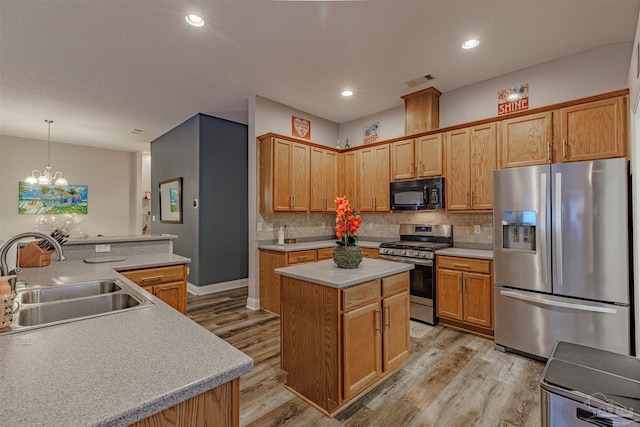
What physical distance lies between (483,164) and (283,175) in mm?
2503

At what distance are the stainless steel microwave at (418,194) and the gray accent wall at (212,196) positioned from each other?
9.11 feet

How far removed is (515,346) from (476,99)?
9.50 ft

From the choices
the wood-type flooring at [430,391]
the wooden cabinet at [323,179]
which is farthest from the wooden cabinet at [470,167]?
the wooden cabinet at [323,179]

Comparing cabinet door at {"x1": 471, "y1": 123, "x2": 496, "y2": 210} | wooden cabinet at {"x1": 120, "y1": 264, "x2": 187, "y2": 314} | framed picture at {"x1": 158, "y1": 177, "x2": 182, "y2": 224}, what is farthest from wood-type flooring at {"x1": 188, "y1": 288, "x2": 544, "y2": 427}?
Answer: framed picture at {"x1": 158, "y1": 177, "x2": 182, "y2": 224}

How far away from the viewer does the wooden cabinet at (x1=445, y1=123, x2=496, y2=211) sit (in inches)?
135

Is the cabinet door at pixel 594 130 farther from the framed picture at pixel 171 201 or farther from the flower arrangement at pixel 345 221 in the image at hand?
the framed picture at pixel 171 201

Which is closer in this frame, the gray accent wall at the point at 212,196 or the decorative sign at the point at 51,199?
the gray accent wall at the point at 212,196

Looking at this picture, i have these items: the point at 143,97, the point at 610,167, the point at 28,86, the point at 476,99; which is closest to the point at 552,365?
the point at 610,167

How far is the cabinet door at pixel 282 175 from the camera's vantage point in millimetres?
4129

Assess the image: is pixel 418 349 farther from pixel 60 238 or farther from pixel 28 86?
pixel 28 86

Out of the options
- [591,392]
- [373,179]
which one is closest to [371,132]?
[373,179]

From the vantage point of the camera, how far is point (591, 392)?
119 centimetres

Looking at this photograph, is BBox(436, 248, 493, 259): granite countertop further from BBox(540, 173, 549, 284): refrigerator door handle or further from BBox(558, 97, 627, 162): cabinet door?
BBox(558, 97, 627, 162): cabinet door

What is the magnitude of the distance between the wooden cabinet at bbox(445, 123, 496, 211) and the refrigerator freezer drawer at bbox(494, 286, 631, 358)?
109cm
